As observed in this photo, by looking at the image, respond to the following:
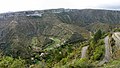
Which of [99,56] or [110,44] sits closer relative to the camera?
[99,56]

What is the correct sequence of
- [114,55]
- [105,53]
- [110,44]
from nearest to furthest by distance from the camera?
[114,55]
[105,53]
[110,44]

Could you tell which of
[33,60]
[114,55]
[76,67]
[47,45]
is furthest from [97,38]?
[47,45]

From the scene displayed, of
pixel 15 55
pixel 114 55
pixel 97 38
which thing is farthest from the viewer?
pixel 15 55

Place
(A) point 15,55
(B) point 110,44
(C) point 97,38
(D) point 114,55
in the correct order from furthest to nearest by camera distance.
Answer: (A) point 15,55 → (C) point 97,38 → (B) point 110,44 → (D) point 114,55

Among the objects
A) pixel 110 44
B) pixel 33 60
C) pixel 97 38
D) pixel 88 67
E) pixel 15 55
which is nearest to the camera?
pixel 88 67

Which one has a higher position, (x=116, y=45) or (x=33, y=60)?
(x=116, y=45)

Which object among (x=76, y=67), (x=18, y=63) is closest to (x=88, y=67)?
(x=76, y=67)

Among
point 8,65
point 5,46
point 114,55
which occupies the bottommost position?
point 5,46

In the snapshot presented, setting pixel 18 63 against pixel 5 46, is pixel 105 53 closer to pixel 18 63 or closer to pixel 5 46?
pixel 18 63

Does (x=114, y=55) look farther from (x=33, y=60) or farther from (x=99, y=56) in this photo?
(x=33, y=60)
